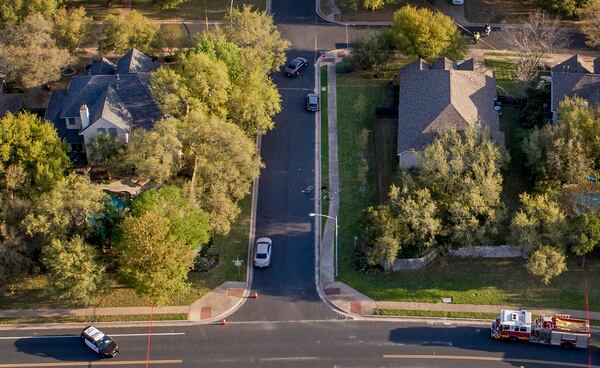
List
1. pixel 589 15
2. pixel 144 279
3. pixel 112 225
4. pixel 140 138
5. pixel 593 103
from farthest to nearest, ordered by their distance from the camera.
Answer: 1. pixel 589 15
2. pixel 593 103
3. pixel 140 138
4. pixel 112 225
5. pixel 144 279

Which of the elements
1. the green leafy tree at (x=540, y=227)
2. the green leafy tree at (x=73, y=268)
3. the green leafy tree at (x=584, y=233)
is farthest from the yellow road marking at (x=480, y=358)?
the green leafy tree at (x=73, y=268)

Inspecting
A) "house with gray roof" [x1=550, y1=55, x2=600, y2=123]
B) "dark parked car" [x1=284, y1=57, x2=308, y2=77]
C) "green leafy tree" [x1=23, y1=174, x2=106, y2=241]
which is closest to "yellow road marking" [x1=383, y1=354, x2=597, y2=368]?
"green leafy tree" [x1=23, y1=174, x2=106, y2=241]

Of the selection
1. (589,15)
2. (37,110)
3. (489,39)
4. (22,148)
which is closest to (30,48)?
(37,110)

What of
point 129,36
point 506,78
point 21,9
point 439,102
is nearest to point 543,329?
point 439,102

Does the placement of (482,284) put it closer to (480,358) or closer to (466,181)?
(480,358)

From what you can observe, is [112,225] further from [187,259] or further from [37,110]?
[37,110]

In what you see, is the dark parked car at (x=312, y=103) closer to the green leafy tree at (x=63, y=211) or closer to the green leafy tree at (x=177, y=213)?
the green leafy tree at (x=177, y=213)

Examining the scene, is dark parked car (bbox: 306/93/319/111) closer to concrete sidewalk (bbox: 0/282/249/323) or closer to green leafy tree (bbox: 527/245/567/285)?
concrete sidewalk (bbox: 0/282/249/323)
